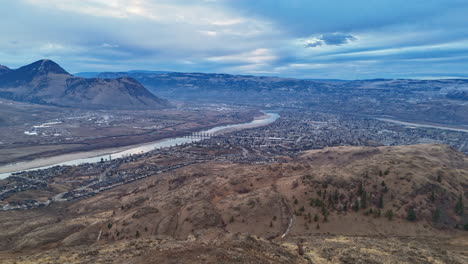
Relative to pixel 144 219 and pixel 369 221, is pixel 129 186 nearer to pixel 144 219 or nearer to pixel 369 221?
pixel 144 219

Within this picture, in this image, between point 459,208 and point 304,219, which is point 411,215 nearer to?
point 459,208

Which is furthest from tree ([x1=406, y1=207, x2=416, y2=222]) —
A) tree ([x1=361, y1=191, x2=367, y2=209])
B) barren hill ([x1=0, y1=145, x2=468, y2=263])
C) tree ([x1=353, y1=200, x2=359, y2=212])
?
tree ([x1=353, y1=200, x2=359, y2=212])

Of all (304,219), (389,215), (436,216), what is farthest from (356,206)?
(436,216)

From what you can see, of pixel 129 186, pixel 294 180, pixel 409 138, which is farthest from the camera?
pixel 409 138

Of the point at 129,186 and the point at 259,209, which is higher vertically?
the point at 259,209

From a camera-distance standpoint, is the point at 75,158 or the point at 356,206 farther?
the point at 75,158

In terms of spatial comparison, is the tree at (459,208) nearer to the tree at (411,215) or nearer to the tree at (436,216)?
the tree at (436,216)

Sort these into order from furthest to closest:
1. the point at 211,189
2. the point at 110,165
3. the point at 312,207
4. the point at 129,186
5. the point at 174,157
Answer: the point at 174,157 < the point at 110,165 < the point at 129,186 < the point at 211,189 < the point at 312,207

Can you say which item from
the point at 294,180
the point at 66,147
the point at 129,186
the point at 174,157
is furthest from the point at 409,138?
the point at 66,147

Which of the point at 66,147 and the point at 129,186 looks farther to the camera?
the point at 66,147
